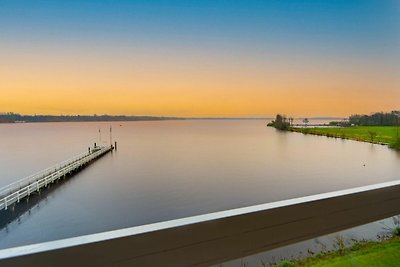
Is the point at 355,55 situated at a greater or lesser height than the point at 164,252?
greater

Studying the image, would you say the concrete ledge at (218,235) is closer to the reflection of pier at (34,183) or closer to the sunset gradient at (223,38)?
the sunset gradient at (223,38)

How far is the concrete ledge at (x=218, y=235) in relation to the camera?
61cm

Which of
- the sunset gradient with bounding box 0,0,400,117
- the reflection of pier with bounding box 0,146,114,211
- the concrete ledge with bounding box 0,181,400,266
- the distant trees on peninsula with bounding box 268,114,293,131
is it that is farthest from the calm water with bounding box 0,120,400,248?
the distant trees on peninsula with bounding box 268,114,293,131

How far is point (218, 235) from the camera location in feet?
2.52

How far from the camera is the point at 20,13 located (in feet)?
12.0

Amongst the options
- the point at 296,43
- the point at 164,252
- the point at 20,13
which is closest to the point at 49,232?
the point at 20,13

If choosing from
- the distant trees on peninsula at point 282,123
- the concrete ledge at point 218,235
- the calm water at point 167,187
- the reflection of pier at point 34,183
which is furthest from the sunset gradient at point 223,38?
the distant trees on peninsula at point 282,123

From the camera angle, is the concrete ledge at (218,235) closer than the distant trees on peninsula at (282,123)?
Yes

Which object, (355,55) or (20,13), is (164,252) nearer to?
(20,13)

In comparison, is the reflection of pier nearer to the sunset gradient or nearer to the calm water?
the calm water

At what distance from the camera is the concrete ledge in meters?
0.61

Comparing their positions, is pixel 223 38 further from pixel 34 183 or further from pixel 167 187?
pixel 34 183

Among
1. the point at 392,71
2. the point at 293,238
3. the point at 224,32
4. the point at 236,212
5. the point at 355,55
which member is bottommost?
the point at 293,238

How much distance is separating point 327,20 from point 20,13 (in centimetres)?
390
